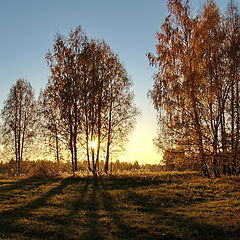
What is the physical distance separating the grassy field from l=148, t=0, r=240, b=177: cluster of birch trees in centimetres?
252

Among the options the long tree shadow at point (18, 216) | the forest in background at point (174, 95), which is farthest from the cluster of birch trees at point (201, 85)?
the long tree shadow at point (18, 216)

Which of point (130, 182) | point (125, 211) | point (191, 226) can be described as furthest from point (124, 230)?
point (130, 182)

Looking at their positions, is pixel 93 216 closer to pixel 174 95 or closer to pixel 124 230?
pixel 124 230

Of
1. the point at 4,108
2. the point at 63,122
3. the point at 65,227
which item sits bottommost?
the point at 65,227

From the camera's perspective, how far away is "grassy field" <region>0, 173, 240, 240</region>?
9.85m

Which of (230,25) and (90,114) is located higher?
(230,25)

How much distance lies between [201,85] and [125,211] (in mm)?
11599

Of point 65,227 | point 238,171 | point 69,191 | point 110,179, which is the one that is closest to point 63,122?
point 110,179

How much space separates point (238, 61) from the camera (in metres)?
22.3

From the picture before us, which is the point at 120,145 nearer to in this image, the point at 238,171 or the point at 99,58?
the point at 99,58

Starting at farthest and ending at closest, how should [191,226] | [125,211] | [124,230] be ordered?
[125,211] < [191,226] < [124,230]

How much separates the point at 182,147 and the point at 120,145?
9591 mm

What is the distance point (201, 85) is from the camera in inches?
837

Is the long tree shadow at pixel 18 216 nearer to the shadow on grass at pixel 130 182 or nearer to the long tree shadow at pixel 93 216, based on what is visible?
the long tree shadow at pixel 93 216
